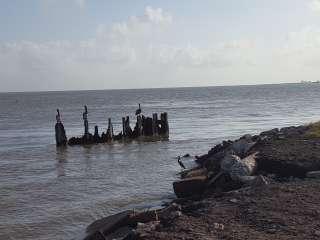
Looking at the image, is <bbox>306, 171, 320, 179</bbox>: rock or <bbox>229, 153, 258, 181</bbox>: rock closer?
<bbox>306, 171, 320, 179</bbox>: rock

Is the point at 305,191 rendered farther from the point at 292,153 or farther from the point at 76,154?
the point at 76,154

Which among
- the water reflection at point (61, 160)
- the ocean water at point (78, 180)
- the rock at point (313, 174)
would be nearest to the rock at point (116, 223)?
the ocean water at point (78, 180)

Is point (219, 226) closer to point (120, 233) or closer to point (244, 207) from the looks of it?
point (244, 207)

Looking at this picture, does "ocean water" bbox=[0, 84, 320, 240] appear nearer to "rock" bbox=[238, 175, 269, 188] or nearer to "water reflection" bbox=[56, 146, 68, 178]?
"water reflection" bbox=[56, 146, 68, 178]

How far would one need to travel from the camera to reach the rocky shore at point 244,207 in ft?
30.1

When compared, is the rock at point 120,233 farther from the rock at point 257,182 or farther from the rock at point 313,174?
the rock at point 313,174

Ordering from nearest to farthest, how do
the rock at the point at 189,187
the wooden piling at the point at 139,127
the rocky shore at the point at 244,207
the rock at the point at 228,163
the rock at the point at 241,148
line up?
the rocky shore at the point at 244,207 → the rock at the point at 228,163 → the rock at the point at 189,187 → the rock at the point at 241,148 → the wooden piling at the point at 139,127

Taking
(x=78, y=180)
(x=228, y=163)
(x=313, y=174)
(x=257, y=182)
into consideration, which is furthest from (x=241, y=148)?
(x=257, y=182)

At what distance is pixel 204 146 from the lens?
30.9 m

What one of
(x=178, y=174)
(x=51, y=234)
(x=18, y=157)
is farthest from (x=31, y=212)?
(x=18, y=157)

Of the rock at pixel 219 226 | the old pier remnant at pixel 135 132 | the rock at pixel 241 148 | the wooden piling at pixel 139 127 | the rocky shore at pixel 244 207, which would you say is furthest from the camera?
the wooden piling at pixel 139 127

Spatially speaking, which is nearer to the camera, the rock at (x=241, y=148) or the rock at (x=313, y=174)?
the rock at (x=313, y=174)

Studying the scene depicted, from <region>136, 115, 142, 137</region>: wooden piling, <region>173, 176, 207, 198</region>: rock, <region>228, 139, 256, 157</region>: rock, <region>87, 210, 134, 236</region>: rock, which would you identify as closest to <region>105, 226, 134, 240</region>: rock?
<region>87, 210, 134, 236</region>: rock

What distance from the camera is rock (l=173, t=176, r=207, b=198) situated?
15102mm
